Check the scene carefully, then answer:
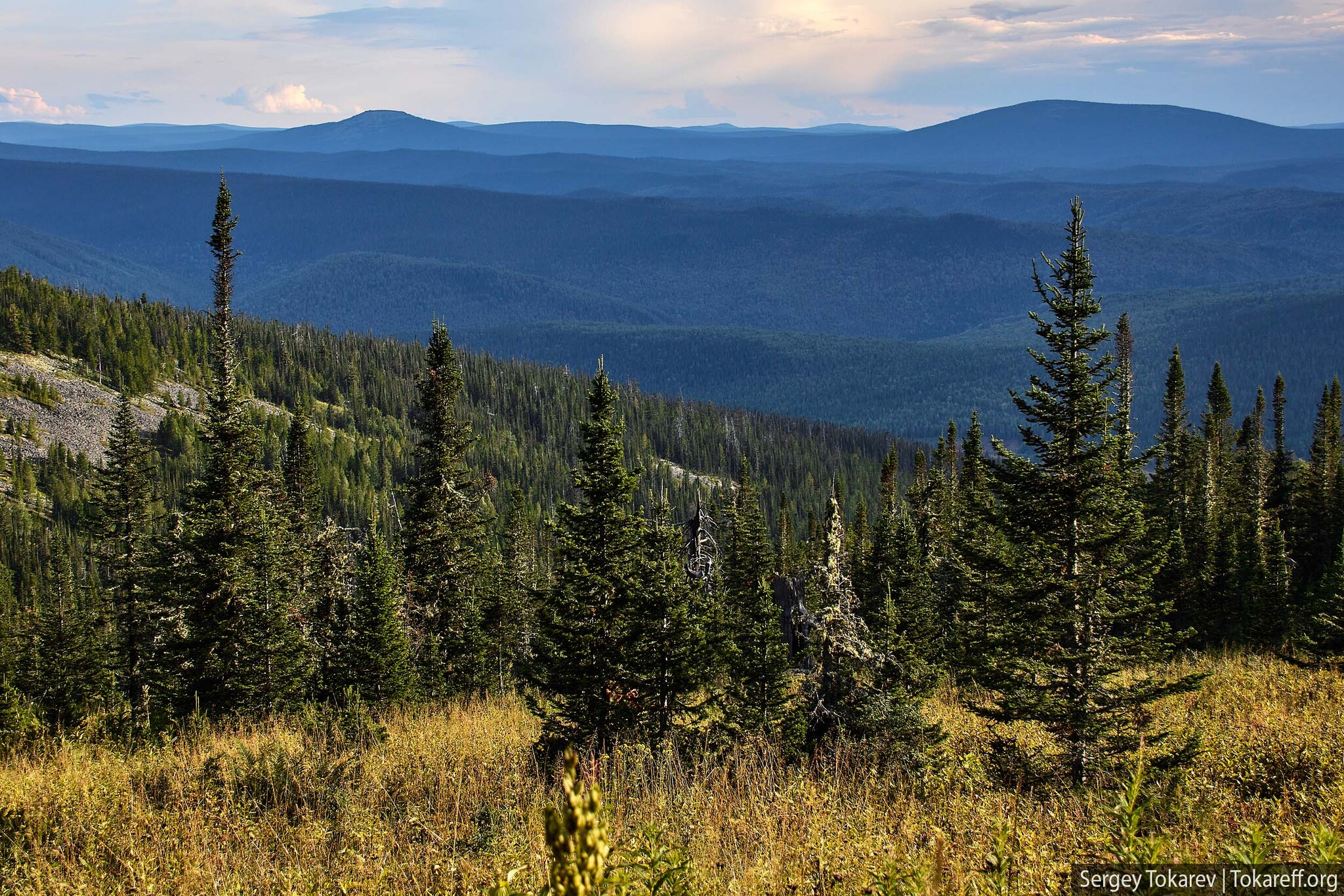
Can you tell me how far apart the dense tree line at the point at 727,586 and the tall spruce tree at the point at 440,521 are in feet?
0.37

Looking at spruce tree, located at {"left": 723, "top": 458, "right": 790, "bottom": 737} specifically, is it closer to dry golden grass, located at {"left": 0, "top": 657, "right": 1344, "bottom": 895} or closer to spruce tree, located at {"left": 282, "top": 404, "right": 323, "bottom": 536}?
dry golden grass, located at {"left": 0, "top": 657, "right": 1344, "bottom": 895}

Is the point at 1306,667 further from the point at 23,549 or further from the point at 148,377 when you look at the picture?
the point at 148,377

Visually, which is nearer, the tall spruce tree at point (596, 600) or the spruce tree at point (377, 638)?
the tall spruce tree at point (596, 600)

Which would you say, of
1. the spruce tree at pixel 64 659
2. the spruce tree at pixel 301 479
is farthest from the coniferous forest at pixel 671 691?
the spruce tree at pixel 64 659

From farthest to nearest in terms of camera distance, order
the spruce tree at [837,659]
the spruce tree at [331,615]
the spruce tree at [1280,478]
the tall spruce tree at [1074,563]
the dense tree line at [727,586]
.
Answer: the spruce tree at [1280,478]
the spruce tree at [331,615]
the dense tree line at [727,586]
the spruce tree at [837,659]
the tall spruce tree at [1074,563]

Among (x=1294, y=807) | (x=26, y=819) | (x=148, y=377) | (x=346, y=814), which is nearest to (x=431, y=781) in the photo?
(x=346, y=814)

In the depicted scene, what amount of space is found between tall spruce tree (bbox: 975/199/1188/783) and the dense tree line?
0.06m

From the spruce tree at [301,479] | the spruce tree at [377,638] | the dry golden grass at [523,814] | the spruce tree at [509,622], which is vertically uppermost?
the dry golden grass at [523,814]

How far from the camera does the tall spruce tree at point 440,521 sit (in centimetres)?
3178

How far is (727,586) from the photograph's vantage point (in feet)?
179

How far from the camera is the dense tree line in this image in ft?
49.1

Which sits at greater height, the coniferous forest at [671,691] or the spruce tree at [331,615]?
the coniferous forest at [671,691]

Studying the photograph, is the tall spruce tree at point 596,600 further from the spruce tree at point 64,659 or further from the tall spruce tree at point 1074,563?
the spruce tree at point 64,659

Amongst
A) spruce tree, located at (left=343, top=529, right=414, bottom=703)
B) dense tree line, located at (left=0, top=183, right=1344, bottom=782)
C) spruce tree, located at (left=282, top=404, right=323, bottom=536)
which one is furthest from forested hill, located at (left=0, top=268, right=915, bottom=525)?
spruce tree, located at (left=343, top=529, right=414, bottom=703)
